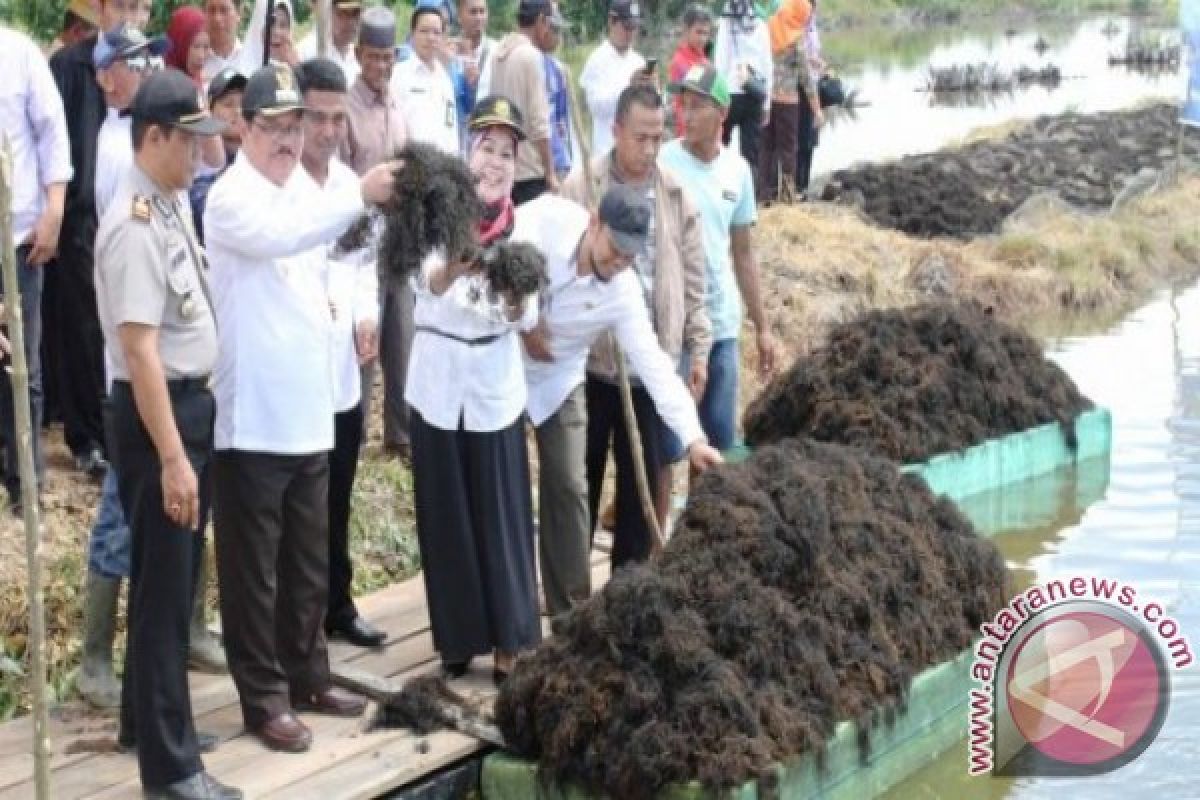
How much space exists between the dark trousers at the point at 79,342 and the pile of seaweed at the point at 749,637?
248cm

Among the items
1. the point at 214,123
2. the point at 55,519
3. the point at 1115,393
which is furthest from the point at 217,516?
the point at 1115,393

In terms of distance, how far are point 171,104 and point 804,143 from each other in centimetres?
1248

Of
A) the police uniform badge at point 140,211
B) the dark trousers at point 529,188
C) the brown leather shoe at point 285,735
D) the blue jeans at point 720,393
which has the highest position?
Result: the police uniform badge at point 140,211

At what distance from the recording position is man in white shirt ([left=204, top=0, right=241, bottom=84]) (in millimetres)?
8375

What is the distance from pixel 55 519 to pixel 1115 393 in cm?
818

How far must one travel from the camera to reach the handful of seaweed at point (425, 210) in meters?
5.55

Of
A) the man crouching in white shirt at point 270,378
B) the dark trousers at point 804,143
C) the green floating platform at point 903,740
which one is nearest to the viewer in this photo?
the man crouching in white shirt at point 270,378

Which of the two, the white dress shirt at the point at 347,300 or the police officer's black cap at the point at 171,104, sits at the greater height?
the police officer's black cap at the point at 171,104

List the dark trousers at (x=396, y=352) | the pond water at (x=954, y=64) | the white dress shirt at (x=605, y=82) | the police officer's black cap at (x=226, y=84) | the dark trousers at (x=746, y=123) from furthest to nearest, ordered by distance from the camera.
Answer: the pond water at (x=954, y=64) → the dark trousers at (x=746, y=123) → the white dress shirt at (x=605, y=82) → the dark trousers at (x=396, y=352) → the police officer's black cap at (x=226, y=84)

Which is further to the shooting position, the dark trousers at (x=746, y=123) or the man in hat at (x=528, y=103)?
the dark trousers at (x=746, y=123)

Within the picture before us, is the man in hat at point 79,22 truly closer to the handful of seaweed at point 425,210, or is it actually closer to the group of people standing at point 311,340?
the group of people standing at point 311,340

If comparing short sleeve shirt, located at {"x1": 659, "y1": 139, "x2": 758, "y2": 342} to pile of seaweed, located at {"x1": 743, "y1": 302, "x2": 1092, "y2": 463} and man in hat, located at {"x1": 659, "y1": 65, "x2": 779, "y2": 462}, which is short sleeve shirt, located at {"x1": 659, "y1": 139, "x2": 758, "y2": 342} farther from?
pile of seaweed, located at {"x1": 743, "y1": 302, "x2": 1092, "y2": 463}

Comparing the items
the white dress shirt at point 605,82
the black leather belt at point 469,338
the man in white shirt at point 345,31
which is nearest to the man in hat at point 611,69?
the white dress shirt at point 605,82

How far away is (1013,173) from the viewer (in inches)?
847
